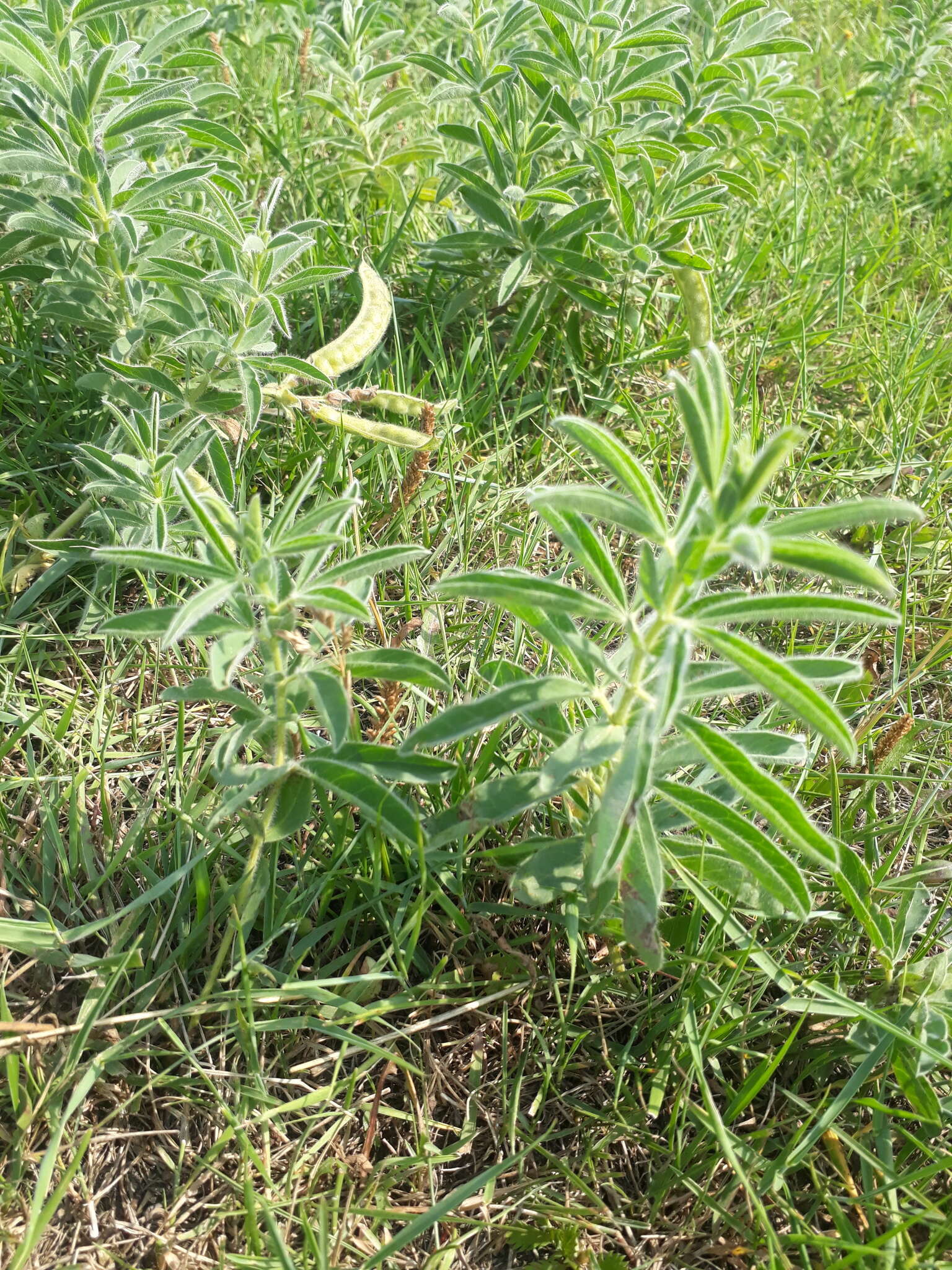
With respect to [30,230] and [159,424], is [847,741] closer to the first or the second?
[159,424]

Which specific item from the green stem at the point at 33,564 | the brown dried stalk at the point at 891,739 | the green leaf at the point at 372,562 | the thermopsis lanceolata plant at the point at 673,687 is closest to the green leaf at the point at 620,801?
the thermopsis lanceolata plant at the point at 673,687

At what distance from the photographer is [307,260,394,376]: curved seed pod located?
259 centimetres

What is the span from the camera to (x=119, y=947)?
1.84 meters

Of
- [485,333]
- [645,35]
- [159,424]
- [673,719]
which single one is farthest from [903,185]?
[673,719]

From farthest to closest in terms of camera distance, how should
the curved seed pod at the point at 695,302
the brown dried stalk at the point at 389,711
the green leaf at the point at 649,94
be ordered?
the curved seed pod at the point at 695,302, the green leaf at the point at 649,94, the brown dried stalk at the point at 389,711

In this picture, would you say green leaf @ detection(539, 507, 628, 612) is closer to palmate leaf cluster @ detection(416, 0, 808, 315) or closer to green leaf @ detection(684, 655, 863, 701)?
green leaf @ detection(684, 655, 863, 701)

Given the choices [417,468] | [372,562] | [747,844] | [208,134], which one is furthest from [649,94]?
[747,844]

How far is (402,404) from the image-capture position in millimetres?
2650

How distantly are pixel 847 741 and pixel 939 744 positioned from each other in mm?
1101

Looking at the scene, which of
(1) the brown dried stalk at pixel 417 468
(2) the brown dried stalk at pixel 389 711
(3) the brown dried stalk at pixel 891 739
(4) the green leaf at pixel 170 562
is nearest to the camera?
(4) the green leaf at pixel 170 562

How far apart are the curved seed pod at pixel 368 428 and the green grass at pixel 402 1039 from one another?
13 centimetres

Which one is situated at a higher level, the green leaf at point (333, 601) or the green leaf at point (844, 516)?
the green leaf at point (844, 516)

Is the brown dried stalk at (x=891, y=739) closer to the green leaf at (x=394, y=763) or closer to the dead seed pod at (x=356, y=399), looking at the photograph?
the green leaf at (x=394, y=763)

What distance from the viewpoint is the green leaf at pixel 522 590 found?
1528 millimetres
